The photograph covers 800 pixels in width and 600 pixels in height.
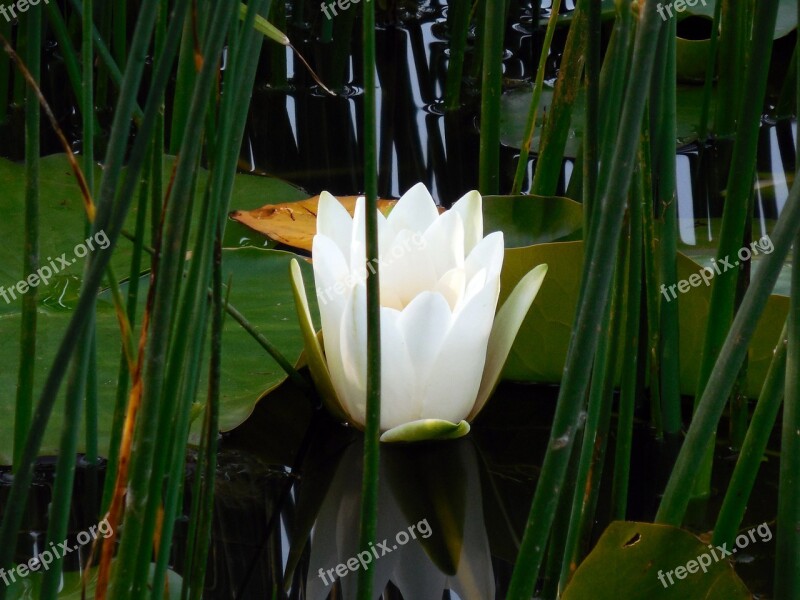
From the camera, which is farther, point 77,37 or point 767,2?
point 77,37

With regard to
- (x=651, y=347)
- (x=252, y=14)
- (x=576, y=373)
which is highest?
(x=252, y=14)

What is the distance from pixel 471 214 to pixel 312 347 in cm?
22

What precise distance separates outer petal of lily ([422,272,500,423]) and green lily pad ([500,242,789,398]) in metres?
0.09

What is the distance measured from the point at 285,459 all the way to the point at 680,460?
18.7 inches

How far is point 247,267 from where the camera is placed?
3.76 ft

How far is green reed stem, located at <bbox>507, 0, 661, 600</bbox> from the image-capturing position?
0.38 metres

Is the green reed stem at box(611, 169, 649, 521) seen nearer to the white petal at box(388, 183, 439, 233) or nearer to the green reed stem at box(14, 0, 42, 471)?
the white petal at box(388, 183, 439, 233)

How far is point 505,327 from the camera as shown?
924 millimetres

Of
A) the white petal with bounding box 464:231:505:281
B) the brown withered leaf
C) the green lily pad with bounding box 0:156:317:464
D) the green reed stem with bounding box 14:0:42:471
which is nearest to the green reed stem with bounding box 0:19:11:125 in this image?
the green lily pad with bounding box 0:156:317:464

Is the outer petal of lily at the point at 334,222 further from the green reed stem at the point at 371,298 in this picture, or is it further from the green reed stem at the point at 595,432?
the green reed stem at the point at 371,298

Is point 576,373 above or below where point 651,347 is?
above

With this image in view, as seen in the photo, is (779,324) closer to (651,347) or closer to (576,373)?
(651,347)

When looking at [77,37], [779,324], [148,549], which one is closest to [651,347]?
[779,324]

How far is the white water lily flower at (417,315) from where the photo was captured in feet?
2.79
